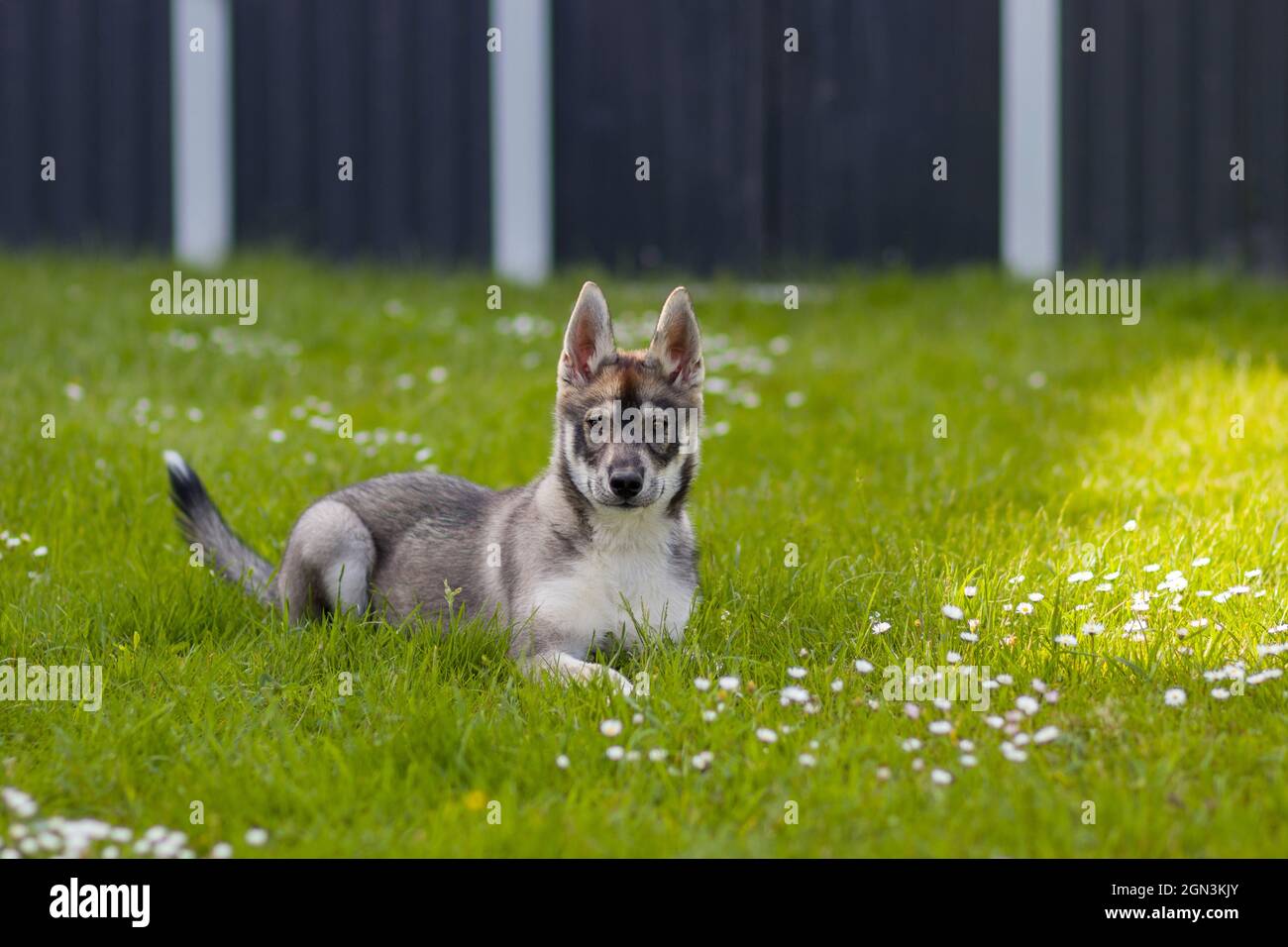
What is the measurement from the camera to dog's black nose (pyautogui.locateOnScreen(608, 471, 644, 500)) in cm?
407

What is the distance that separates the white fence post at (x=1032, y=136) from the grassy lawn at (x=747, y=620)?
7.86ft

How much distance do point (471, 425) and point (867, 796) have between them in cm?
416

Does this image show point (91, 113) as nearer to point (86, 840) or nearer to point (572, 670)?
point (572, 670)

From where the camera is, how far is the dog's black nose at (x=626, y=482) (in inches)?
160

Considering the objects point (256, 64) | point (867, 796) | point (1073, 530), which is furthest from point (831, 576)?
point (256, 64)

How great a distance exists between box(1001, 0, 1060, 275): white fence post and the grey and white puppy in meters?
7.21

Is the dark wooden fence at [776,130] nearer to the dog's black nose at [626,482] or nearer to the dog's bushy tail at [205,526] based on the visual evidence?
the dog's bushy tail at [205,526]

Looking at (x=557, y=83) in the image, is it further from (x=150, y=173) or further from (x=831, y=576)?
(x=831, y=576)

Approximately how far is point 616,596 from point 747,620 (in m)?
0.48

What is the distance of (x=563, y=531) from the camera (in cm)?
436

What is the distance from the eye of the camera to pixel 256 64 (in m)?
11.5

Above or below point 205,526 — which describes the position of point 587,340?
above
